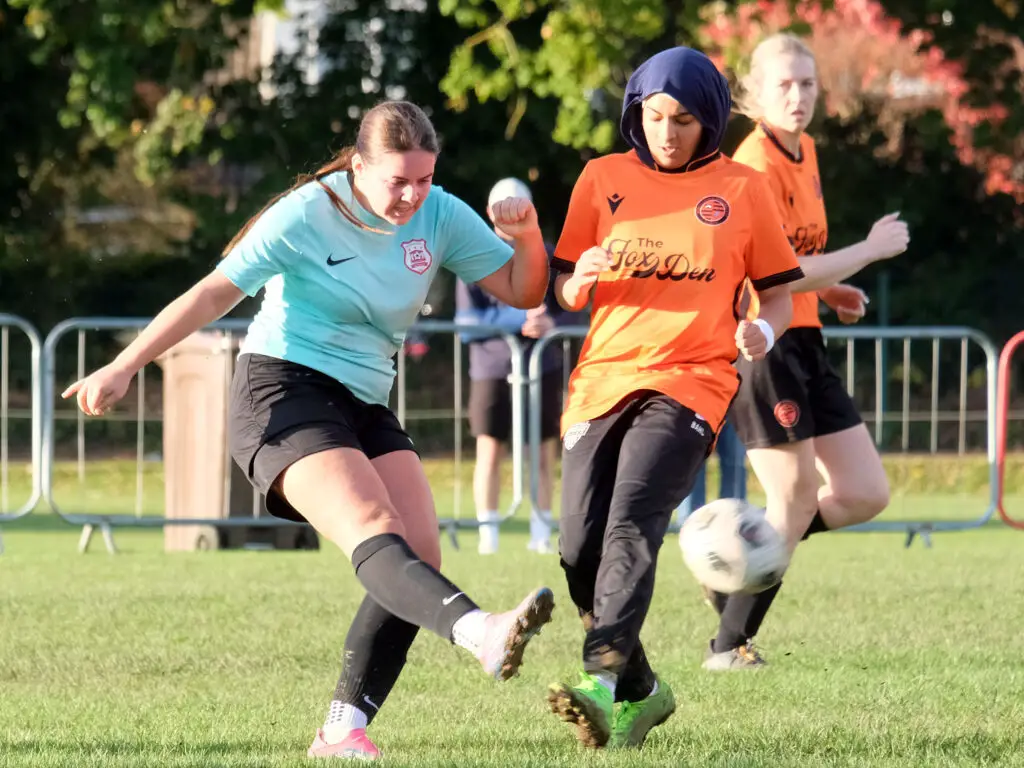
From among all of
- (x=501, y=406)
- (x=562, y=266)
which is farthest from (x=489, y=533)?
(x=562, y=266)

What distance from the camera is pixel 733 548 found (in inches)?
198

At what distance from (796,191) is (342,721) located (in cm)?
266

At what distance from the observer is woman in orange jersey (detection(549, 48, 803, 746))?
4973mm

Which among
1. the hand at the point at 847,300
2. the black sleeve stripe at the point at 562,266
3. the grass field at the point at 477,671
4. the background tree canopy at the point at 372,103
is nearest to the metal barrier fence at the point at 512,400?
the grass field at the point at 477,671

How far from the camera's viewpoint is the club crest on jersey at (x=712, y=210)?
515cm

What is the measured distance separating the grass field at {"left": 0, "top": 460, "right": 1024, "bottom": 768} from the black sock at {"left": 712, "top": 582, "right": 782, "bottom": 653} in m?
0.19

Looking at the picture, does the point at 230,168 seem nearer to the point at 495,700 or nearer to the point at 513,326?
the point at 513,326

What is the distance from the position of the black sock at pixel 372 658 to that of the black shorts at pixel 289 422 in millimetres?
347

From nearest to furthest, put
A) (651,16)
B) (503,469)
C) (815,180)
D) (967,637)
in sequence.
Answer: (815,180)
(967,637)
(503,469)
(651,16)

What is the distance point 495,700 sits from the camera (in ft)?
19.3

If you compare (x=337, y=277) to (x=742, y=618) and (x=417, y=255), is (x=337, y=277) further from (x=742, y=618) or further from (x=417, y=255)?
(x=742, y=618)

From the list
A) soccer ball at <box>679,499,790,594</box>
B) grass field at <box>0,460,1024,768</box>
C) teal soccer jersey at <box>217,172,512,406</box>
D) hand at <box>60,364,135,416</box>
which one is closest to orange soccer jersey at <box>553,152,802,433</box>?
soccer ball at <box>679,499,790,594</box>

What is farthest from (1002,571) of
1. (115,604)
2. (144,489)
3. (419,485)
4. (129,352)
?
(144,489)

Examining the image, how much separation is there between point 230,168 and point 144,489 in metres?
7.53
